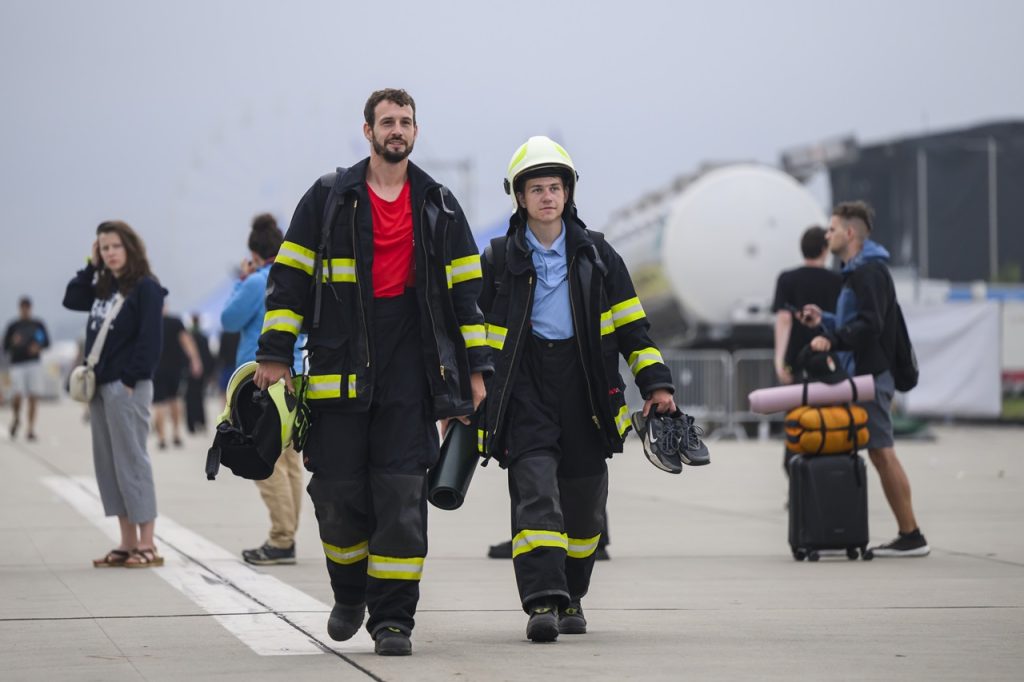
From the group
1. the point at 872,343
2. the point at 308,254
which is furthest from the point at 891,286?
the point at 308,254

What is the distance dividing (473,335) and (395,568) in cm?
89

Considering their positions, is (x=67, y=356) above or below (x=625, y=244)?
below

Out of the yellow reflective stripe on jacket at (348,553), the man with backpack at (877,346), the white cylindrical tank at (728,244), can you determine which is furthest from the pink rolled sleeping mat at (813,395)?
the white cylindrical tank at (728,244)

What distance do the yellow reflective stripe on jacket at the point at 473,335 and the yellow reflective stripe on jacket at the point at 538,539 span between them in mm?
734

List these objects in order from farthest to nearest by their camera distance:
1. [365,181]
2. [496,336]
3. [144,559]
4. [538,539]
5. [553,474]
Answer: [144,559] → [496,336] → [553,474] → [538,539] → [365,181]

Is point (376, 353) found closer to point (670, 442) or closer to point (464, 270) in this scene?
point (464, 270)

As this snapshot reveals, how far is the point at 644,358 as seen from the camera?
22.5ft

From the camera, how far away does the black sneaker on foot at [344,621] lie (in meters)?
6.36

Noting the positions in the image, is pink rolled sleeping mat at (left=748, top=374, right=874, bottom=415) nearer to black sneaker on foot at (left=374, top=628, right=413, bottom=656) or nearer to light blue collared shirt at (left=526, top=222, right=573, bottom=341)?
light blue collared shirt at (left=526, top=222, right=573, bottom=341)

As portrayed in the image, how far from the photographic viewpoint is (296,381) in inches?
251

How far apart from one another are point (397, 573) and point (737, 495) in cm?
890

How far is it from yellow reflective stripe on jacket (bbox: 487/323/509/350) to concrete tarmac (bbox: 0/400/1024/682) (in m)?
1.12

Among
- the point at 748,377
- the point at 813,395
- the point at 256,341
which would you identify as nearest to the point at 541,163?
the point at 256,341

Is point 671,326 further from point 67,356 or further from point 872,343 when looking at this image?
point 67,356
